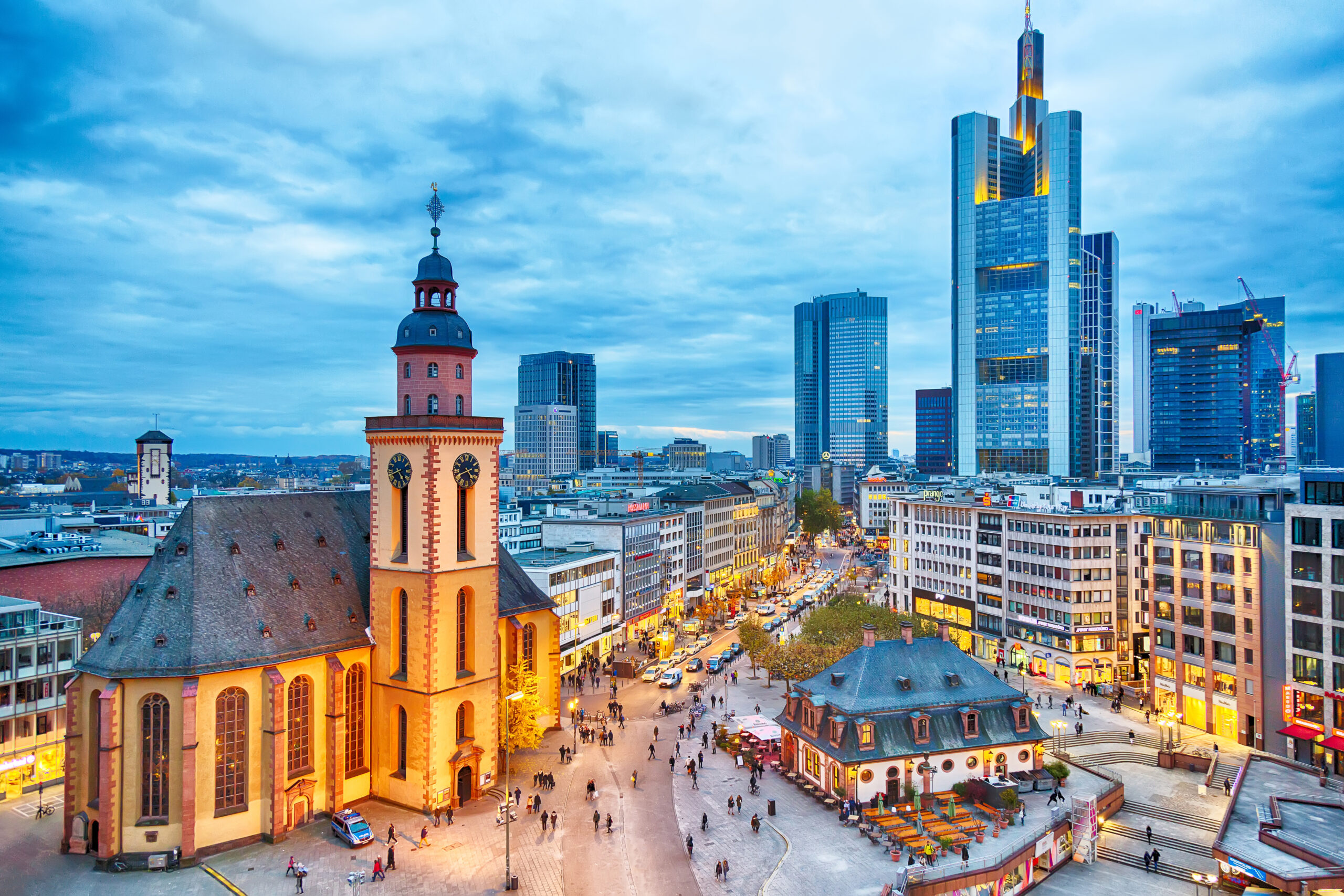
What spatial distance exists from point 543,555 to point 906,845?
54545 mm

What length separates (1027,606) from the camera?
290 feet

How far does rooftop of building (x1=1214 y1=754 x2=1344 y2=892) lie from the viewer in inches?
1523

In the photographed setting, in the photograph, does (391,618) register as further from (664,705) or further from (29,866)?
(664,705)

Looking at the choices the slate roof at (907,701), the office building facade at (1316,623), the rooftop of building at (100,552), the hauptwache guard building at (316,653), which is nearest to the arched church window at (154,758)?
the hauptwache guard building at (316,653)

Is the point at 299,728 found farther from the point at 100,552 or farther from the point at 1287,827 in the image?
the point at 1287,827

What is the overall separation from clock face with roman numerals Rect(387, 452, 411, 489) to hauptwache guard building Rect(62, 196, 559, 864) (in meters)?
0.09

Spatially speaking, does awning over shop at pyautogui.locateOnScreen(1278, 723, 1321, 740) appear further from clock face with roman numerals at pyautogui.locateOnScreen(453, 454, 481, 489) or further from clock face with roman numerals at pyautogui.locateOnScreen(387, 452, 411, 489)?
clock face with roman numerals at pyautogui.locateOnScreen(387, 452, 411, 489)

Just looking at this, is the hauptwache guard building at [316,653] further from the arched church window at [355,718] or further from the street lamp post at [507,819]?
the street lamp post at [507,819]

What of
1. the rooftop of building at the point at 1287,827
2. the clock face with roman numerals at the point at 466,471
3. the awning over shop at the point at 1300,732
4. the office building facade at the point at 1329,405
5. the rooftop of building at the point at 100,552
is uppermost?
the office building facade at the point at 1329,405

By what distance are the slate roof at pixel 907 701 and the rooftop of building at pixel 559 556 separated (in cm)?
3421

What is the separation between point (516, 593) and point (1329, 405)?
589ft

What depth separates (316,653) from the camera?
46.7m

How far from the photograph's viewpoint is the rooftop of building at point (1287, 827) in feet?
127

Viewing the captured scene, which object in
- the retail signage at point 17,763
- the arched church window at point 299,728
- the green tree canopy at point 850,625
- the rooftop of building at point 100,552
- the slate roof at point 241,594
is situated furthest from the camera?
the green tree canopy at point 850,625
